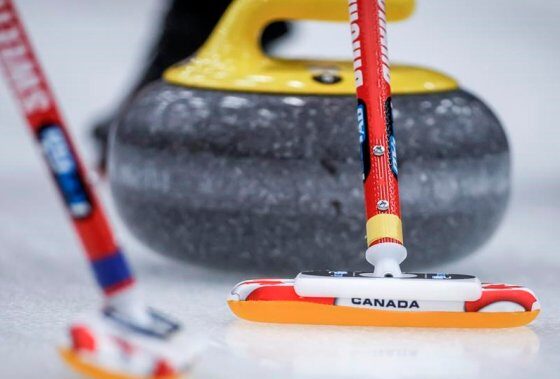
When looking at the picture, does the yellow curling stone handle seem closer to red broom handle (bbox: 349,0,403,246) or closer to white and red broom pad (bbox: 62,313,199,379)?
red broom handle (bbox: 349,0,403,246)

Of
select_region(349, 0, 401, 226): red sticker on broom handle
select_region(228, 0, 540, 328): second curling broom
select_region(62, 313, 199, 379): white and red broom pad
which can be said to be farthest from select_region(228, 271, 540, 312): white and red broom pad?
select_region(62, 313, 199, 379): white and red broom pad

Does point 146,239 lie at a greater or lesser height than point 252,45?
lesser

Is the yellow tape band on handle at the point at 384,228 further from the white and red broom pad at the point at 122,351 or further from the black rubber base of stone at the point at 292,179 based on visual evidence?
the white and red broom pad at the point at 122,351

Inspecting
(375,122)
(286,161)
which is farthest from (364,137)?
(286,161)

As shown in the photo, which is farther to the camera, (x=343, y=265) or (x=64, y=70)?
(x=64, y=70)

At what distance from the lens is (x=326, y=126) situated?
1406 mm

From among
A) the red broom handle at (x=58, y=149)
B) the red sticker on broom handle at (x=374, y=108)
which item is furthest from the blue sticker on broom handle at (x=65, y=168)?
the red sticker on broom handle at (x=374, y=108)

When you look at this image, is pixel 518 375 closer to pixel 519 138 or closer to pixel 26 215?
pixel 26 215

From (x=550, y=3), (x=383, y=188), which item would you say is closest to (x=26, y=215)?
(x=383, y=188)

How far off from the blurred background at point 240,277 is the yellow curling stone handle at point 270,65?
0.27m

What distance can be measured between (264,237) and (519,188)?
105cm

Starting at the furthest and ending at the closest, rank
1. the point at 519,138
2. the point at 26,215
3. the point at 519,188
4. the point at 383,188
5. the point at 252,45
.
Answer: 1. the point at 519,138
2. the point at 519,188
3. the point at 26,215
4. the point at 252,45
5. the point at 383,188

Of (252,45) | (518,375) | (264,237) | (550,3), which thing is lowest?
(518,375)

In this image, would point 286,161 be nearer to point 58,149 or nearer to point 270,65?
point 270,65
